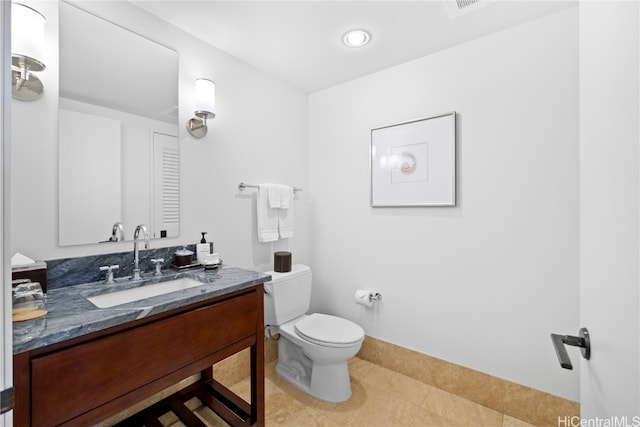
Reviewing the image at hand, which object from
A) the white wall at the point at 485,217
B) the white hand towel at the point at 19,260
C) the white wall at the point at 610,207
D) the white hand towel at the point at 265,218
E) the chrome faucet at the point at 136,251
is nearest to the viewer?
the white wall at the point at 610,207

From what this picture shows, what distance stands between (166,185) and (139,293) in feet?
2.01

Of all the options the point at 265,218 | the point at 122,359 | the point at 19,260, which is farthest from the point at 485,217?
the point at 19,260

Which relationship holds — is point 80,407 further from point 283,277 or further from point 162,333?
point 283,277

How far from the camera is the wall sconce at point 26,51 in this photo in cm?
116

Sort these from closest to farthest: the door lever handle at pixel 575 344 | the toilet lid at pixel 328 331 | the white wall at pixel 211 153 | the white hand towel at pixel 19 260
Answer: the door lever handle at pixel 575 344 < the white hand towel at pixel 19 260 < the white wall at pixel 211 153 < the toilet lid at pixel 328 331

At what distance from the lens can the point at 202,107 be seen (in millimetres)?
1755

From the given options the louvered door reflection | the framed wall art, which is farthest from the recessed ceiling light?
the louvered door reflection

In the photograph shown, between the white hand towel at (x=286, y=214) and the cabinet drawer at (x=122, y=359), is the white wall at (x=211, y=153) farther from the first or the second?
the cabinet drawer at (x=122, y=359)

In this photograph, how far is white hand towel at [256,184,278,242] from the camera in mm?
2143

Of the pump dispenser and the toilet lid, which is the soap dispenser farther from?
the toilet lid

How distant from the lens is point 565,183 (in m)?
1.59

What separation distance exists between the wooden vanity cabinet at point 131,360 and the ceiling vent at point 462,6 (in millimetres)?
1789

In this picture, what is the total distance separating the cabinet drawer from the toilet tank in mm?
580

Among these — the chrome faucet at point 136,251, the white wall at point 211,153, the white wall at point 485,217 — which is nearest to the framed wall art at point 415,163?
the white wall at point 485,217
